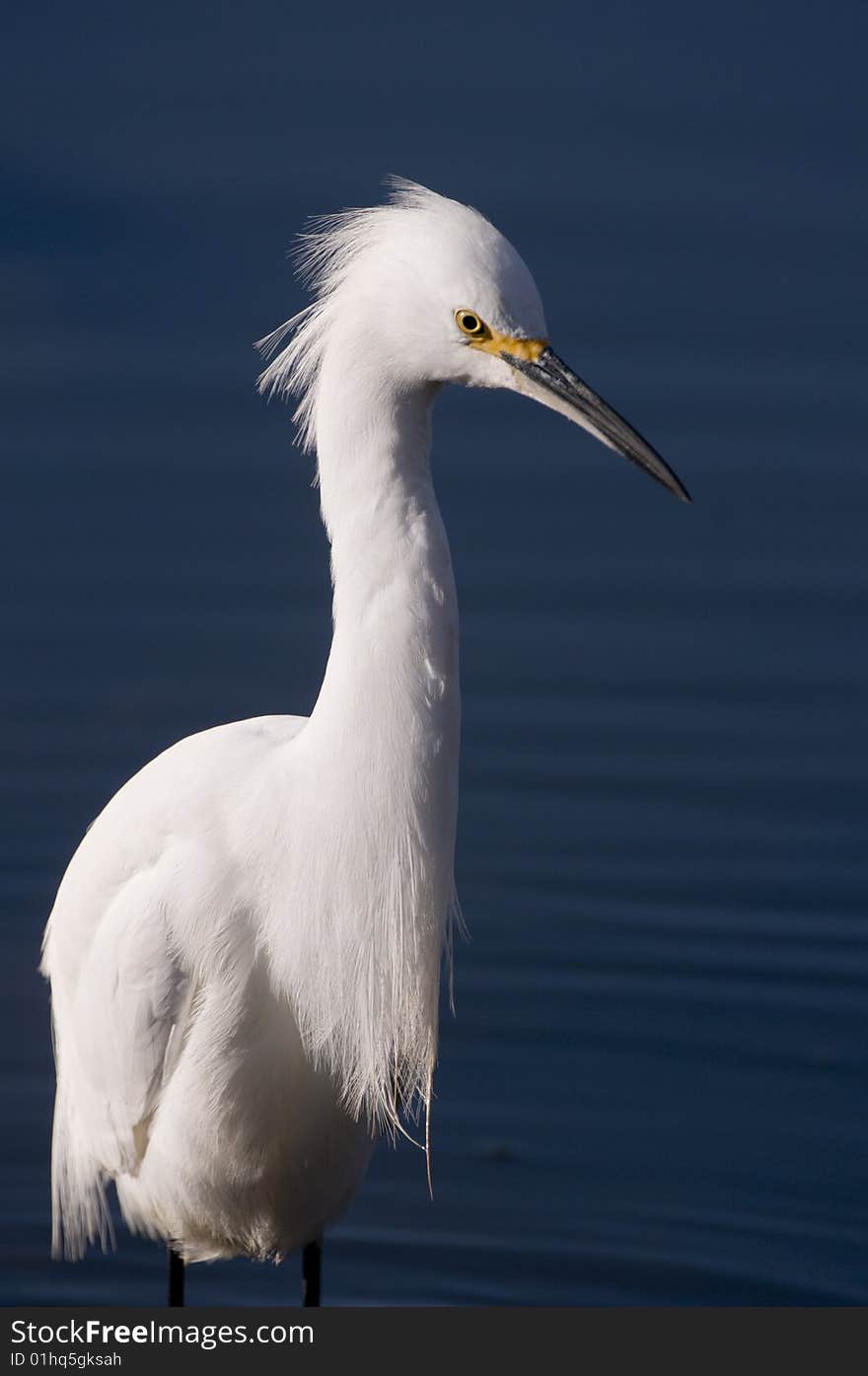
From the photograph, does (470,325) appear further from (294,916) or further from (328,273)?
(294,916)

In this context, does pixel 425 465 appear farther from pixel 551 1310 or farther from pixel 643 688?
pixel 643 688

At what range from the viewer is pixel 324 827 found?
2551mm

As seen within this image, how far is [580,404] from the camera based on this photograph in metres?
2.44

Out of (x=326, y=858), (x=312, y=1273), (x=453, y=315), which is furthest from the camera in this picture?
(x=312, y=1273)

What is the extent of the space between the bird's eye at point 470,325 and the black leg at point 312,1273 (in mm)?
1424

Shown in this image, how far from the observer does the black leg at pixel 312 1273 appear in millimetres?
3092

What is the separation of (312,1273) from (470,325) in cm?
151

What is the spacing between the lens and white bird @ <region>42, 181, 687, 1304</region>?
2.38 meters

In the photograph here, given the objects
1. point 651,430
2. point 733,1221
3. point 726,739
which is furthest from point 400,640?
point 651,430

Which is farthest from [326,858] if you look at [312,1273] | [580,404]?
[312,1273]

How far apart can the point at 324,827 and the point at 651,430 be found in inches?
109

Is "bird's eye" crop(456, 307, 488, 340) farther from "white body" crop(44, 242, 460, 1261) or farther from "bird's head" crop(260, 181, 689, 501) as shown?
"white body" crop(44, 242, 460, 1261)

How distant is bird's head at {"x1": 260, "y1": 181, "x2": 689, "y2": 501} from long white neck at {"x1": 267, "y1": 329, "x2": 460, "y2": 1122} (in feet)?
0.13

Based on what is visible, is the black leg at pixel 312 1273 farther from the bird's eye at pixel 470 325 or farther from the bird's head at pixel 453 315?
the bird's eye at pixel 470 325
